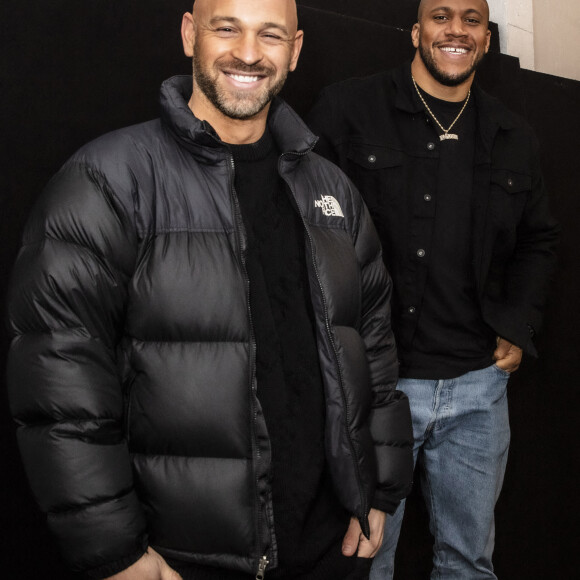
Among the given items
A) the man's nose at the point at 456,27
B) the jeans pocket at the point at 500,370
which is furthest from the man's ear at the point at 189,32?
the jeans pocket at the point at 500,370

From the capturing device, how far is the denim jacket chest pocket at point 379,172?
6.59 ft

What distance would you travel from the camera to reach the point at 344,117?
2061 millimetres

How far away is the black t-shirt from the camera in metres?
2.01

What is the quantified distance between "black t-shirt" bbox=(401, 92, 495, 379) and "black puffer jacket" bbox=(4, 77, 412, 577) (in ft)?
2.16

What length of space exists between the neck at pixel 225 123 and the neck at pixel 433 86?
833 millimetres

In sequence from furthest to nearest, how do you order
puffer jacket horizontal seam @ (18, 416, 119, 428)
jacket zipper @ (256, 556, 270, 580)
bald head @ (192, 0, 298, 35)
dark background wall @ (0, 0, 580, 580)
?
dark background wall @ (0, 0, 580, 580), bald head @ (192, 0, 298, 35), jacket zipper @ (256, 556, 270, 580), puffer jacket horizontal seam @ (18, 416, 119, 428)

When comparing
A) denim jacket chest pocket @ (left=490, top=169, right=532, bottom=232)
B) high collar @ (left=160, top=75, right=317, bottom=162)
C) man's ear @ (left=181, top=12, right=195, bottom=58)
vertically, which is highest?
man's ear @ (left=181, top=12, right=195, bottom=58)

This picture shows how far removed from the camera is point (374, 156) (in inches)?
79.2

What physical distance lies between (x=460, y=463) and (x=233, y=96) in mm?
1308

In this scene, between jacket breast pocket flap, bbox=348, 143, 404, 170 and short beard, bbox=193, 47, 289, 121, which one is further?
jacket breast pocket flap, bbox=348, 143, 404, 170

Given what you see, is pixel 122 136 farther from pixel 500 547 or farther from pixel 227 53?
pixel 500 547

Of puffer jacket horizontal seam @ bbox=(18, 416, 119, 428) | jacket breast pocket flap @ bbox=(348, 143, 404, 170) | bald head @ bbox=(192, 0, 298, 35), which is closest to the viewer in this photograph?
puffer jacket horizontal seam @ bbox=(18, 416, 119, 428)

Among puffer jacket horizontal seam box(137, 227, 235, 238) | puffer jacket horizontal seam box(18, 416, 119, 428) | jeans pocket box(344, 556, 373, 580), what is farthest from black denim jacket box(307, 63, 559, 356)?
puffer jacket horizontal seam box(18, 416, 119, 428)

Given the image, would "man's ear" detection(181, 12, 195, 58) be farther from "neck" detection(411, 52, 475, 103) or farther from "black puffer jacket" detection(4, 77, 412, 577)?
"neck" detection(411, 52, 475, 103)
